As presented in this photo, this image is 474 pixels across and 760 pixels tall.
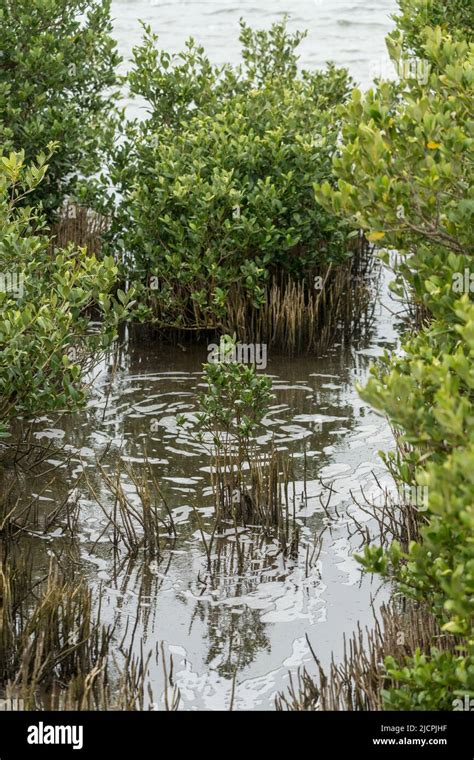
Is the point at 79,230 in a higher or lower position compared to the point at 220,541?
higher

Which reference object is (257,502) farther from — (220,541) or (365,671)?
(365,671)

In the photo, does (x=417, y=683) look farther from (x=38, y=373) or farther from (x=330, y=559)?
(x=38, y=373)

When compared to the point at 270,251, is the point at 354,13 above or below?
above

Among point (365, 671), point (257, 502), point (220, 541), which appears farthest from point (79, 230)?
point (365, 671)

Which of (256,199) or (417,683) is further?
(256,199)

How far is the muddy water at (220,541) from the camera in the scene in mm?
5035

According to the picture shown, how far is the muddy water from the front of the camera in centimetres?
504

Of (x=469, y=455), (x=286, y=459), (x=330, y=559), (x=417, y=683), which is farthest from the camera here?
(x=286, y=459)

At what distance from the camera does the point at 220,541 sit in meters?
6.01

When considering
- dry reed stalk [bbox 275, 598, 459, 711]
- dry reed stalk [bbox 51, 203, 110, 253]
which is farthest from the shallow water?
dry reed stalk [bbox 51, 203, 110, 253]

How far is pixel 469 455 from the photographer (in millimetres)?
3283

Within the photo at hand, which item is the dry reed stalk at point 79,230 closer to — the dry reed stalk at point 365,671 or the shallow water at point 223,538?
the shallow water at point 223,538
